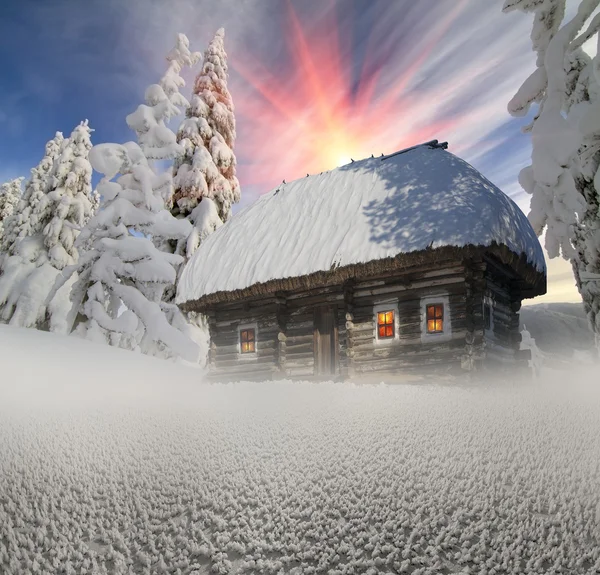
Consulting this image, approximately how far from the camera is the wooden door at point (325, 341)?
510 inches

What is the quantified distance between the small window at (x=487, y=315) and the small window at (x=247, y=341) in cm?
648

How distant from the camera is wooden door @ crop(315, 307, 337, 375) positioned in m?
13.0

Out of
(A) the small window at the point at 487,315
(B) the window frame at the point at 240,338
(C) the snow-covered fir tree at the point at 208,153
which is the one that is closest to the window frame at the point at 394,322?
(A) the small window at the point at 487,315

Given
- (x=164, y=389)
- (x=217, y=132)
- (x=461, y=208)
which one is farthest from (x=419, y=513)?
(x=217, y=132)

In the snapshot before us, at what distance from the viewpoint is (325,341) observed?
13156mm

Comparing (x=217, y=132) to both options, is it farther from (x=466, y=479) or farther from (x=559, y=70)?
(x=466, y=479)

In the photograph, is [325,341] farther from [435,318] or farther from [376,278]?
[435,318]

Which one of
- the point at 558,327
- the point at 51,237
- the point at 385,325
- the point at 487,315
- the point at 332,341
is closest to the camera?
the point at 487,315

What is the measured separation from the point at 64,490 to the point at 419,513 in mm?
4057

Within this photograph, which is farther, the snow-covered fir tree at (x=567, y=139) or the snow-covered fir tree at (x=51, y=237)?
the snow-covered fir tree at (x=51, y=237)

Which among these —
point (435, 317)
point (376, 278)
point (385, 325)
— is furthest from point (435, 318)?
point (376, 278)

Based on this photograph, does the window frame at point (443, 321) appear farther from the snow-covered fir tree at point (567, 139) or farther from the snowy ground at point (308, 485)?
the snow-covered fir tree at point (567, 139)

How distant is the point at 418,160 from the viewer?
13.7m

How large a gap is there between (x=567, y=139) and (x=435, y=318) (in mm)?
5640
